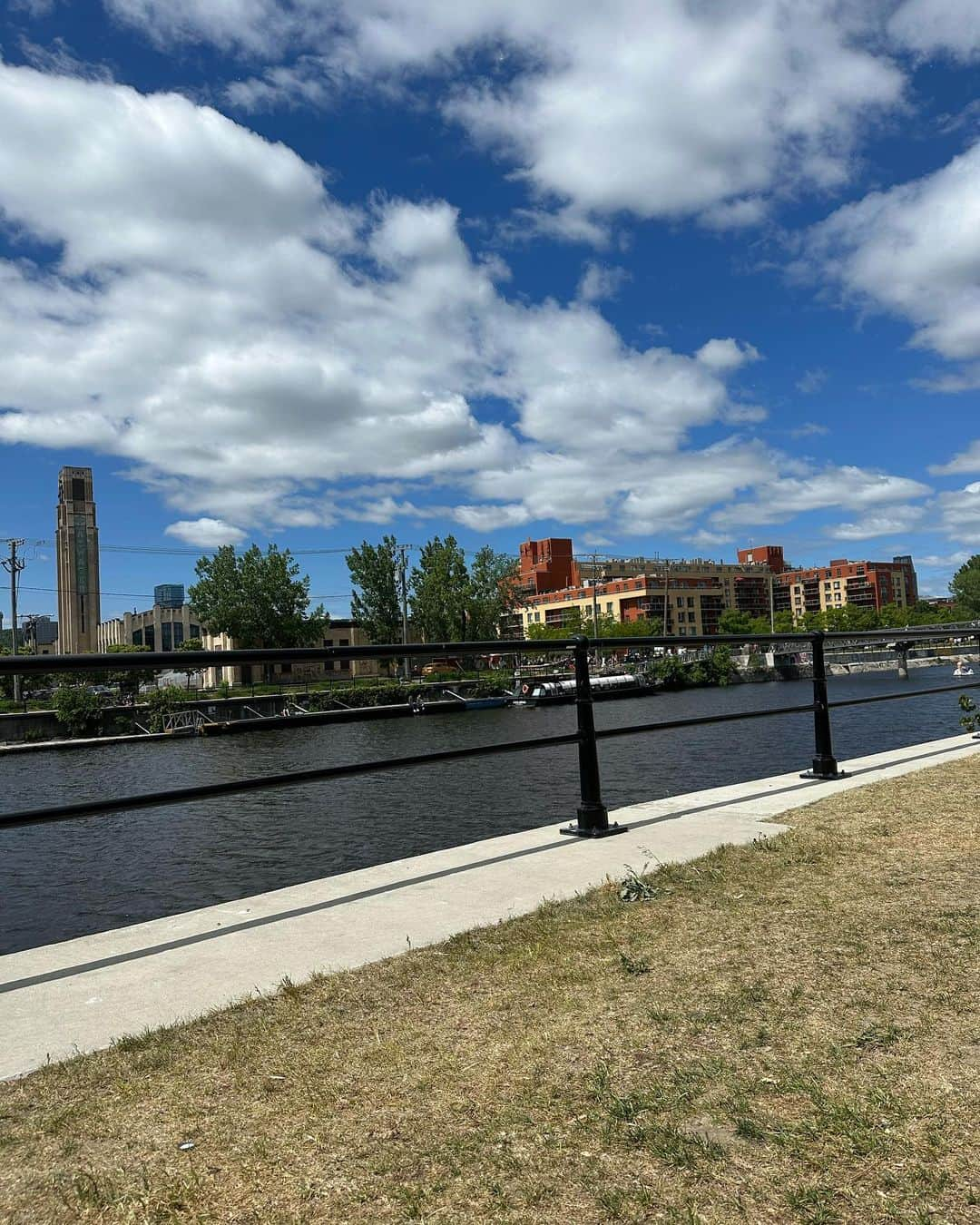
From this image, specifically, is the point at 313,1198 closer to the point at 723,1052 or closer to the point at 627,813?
the point at 723,1052

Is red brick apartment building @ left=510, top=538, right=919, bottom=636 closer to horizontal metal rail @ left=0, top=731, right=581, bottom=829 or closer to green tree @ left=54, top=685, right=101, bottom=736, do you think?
green tree @ left=54, top=685, right=101, bottom=736

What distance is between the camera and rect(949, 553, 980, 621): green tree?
141 meters

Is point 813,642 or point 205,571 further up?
point 205,571

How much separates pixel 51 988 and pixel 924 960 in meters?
2.78

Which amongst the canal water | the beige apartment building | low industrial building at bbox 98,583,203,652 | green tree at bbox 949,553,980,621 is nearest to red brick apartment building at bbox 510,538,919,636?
the beige apartment building

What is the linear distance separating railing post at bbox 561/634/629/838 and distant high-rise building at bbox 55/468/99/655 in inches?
6429

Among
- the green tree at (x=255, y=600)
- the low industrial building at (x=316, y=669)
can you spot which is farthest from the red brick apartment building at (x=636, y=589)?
the green tree at (x=255, y=600)

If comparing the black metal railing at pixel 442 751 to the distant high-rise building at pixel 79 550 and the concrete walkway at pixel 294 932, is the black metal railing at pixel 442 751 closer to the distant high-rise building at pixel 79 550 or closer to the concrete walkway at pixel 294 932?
the concrete walkway at pixel 294 932

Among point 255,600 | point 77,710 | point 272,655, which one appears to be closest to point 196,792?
point 272,655

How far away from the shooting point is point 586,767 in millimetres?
4949

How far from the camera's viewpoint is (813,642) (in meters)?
6.57

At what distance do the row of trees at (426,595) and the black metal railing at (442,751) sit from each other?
259 feet

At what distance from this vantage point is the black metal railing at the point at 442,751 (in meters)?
3.18

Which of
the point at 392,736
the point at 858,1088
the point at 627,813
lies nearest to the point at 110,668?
the point at 858,1088
